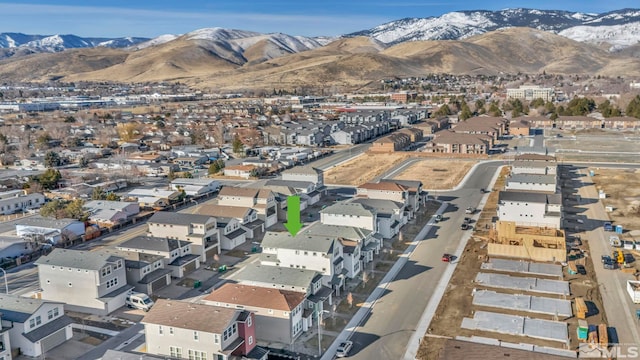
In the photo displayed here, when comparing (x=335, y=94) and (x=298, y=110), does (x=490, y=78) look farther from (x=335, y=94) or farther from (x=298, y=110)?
(x=298, y=110)

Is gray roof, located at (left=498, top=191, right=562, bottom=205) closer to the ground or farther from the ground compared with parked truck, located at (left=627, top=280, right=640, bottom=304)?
farther from the ground

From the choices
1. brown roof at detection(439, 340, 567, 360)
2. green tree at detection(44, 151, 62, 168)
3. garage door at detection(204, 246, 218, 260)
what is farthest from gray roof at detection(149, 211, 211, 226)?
green tree at detection(44, 151, 62, 168)

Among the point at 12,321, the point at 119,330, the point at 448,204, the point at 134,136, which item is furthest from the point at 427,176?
the point at 134,136

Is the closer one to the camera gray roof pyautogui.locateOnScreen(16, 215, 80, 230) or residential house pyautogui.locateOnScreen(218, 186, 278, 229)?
gray roof pyautogui.locateOnScreen(16, 215, 80, 230)

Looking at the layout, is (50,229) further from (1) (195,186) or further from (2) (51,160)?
(2) (51,160)

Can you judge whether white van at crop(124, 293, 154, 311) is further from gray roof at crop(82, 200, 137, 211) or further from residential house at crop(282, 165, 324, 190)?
residential house at crop(282, 165, 324, 190)

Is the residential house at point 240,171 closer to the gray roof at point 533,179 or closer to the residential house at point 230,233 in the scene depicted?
the residential house at point 230,233

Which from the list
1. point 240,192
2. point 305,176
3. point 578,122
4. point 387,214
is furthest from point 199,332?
point 578,122
